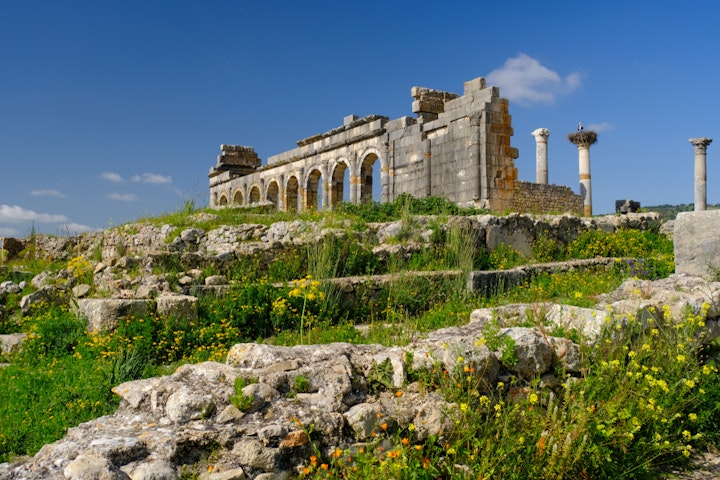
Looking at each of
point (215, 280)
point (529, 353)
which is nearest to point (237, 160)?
point (215, 280)

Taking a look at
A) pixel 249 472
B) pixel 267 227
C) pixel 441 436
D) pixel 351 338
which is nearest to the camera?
pixel 249 472

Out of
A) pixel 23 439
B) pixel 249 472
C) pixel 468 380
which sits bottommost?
pixel 23 439

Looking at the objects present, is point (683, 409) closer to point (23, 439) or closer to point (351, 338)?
point (351, 338)

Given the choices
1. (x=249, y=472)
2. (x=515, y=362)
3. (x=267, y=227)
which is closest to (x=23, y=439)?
(x=249, y=472)

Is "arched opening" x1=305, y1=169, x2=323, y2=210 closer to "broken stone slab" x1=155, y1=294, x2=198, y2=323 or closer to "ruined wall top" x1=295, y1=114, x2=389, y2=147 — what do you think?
"ruined wall top" x1=295, y1=114, x2=389, y2=147

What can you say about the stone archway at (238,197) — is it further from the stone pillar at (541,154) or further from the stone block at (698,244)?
the stone block at (698,244)

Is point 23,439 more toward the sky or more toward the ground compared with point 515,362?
more toward the ground

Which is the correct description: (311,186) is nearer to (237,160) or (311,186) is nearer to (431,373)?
(237,160)

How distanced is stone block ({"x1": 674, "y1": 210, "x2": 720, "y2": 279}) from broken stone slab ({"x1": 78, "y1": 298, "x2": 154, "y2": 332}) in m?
6.82

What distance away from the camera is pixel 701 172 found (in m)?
27.6

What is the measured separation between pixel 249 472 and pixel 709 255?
21.4 feet

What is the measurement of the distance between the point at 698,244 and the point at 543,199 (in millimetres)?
12359

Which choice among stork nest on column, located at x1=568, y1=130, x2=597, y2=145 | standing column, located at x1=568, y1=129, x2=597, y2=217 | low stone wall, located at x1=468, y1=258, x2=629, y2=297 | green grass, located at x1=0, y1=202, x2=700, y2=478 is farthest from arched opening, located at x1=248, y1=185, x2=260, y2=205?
low stone wall, located at x1=468, y1=258, x2=629, y2=297

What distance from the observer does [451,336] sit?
4.73m
